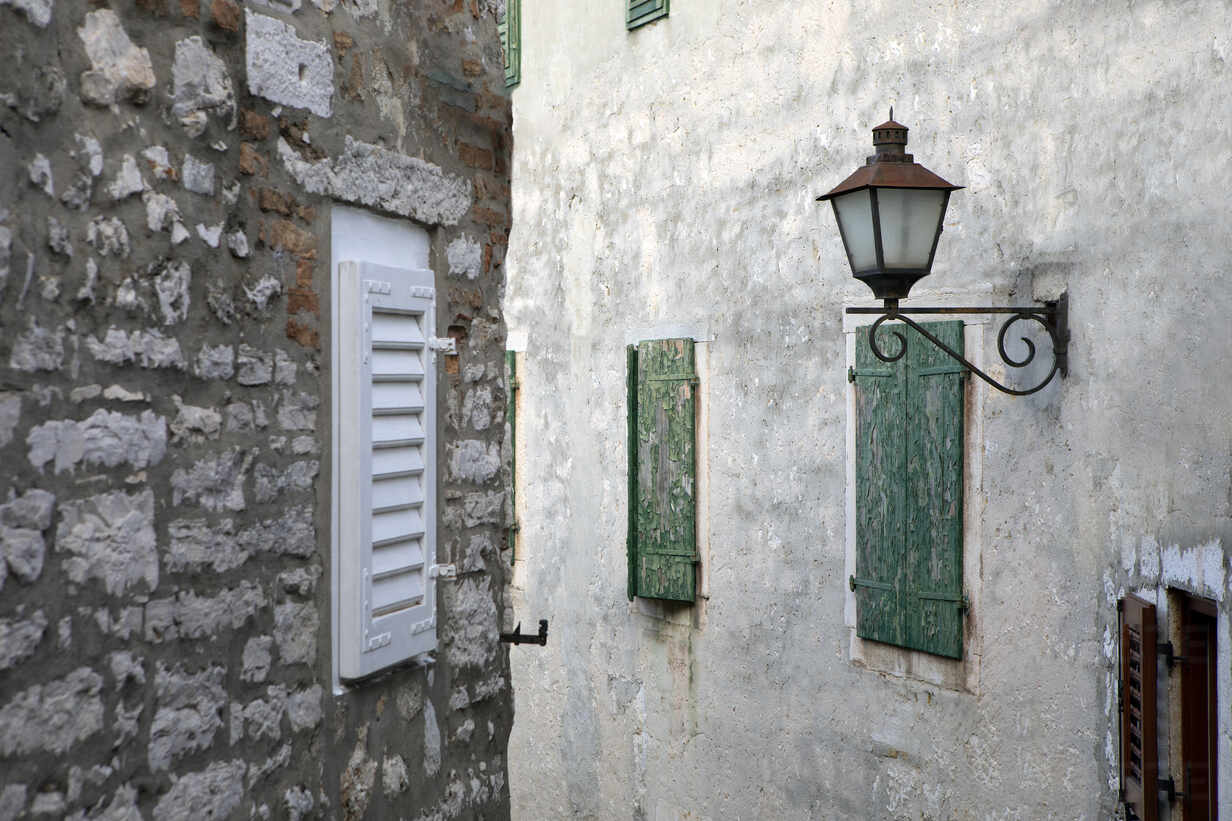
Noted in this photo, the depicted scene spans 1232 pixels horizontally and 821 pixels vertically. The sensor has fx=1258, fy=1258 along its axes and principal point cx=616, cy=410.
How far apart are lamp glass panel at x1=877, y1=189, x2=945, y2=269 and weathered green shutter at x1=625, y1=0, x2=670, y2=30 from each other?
2.77 m

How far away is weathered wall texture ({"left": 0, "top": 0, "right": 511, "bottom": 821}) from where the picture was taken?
2.34m

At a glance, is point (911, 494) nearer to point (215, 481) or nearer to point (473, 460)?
point (473, 460)

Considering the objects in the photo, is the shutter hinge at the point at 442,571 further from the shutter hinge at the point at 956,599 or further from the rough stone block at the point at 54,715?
the shutter hinge at the point at 956,599

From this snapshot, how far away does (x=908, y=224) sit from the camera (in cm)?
413

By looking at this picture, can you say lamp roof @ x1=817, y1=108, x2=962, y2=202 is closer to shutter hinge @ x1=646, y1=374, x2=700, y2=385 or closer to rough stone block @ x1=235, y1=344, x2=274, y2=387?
rough stone block @ x1=235, y1=344, x2=274, y2=387

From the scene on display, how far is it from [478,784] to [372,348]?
1.39 m

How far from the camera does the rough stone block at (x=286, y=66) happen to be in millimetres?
2908

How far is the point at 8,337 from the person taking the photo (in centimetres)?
227

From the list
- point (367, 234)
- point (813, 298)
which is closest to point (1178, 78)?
point (813, 298)

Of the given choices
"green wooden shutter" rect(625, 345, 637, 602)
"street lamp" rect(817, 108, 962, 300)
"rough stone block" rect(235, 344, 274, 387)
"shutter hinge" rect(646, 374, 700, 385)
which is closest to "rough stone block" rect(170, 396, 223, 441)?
"rough stone block" rect(235, 344, 274, 387)

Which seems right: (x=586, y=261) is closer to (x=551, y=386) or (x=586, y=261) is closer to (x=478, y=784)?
(x=551, y=386)

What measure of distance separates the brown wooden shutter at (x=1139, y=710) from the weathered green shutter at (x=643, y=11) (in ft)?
12.5

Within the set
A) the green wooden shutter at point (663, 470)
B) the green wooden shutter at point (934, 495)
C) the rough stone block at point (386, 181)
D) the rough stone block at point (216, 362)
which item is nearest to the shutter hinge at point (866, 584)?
the green wooden shutter at point (934, 495)

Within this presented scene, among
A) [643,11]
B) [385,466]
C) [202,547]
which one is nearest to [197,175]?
[202,547]
